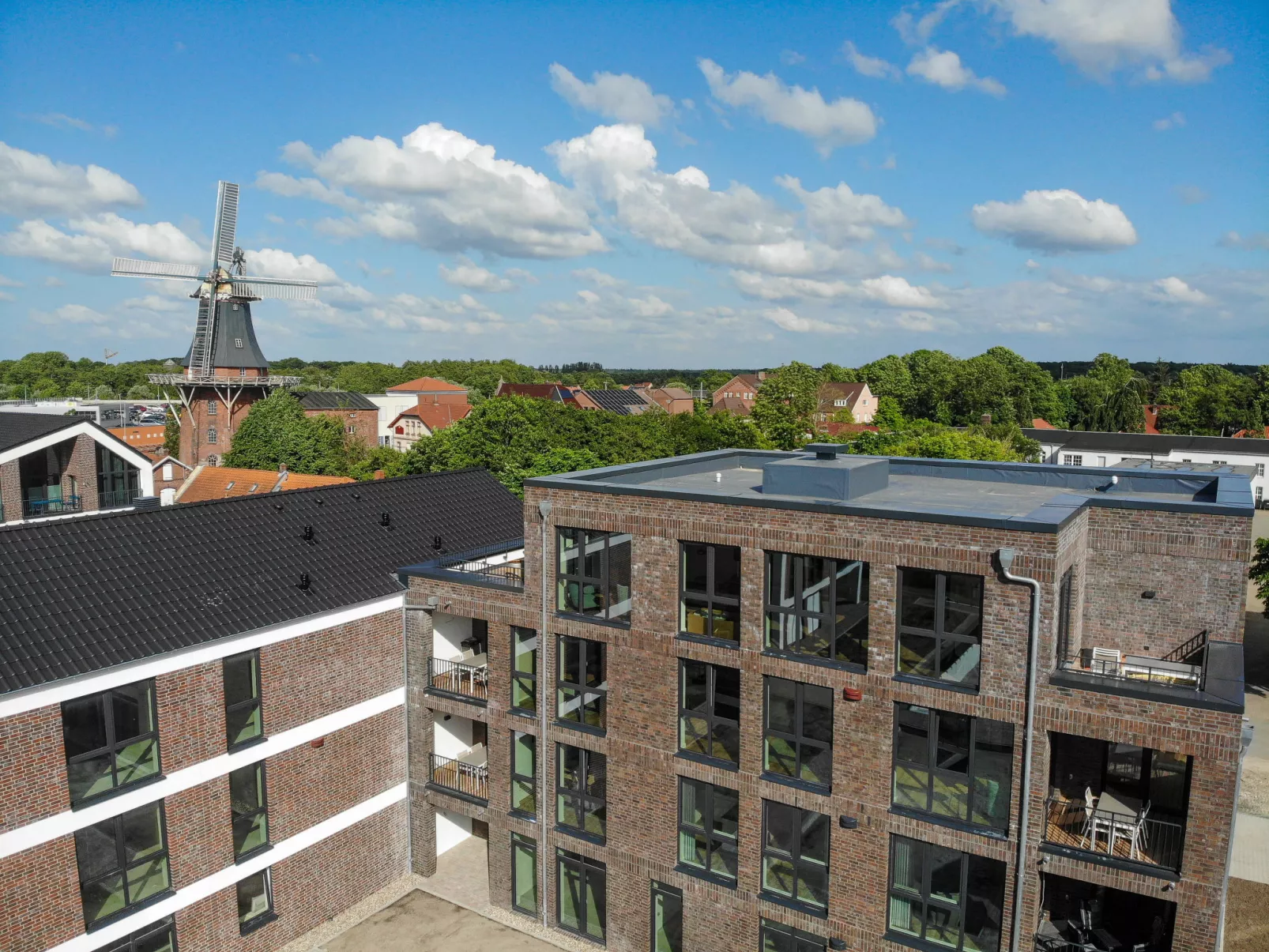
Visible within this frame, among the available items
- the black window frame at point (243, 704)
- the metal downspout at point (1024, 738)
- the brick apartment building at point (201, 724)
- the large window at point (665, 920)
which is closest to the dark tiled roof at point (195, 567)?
the brick apartment building at point (201, 724)

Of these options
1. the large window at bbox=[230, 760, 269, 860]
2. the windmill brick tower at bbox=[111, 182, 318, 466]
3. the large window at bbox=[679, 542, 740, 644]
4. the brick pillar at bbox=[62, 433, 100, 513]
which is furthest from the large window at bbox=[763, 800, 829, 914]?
the windmill brick tower at bbox=[111, 182, 318, 466]

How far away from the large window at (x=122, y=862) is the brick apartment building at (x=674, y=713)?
0.07 m

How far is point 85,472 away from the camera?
97.1 ft

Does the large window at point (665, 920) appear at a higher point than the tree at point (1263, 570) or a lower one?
lower

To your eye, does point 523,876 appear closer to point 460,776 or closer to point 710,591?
point 460,776

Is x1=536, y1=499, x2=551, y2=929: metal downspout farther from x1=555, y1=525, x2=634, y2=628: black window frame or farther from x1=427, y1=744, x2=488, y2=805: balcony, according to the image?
x1=427, y1=744, x2=488, y2=805: balcony

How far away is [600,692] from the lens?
55.8ft

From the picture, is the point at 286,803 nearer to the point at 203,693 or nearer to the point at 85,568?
the point at 203,693

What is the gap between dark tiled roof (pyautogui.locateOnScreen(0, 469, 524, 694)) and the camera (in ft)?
46.7

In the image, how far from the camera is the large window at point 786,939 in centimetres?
1523

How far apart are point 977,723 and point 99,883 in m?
14.5

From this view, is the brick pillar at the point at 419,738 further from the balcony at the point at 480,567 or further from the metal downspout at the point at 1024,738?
the metal downspout at the point at 1024,738

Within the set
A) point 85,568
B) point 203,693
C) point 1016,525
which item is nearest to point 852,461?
point 1016,525

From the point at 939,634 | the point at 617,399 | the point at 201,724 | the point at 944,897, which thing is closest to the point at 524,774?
the point at 201,724
